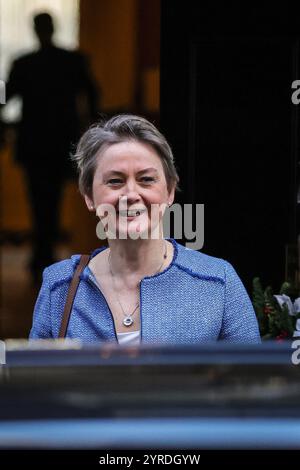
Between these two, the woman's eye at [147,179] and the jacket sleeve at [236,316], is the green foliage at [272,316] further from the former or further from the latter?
the woman's eye at [147,179]

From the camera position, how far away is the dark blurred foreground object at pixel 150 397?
1373 mm

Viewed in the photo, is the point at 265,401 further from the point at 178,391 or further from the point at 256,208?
the point at 256,208

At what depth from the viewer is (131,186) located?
9.15ft

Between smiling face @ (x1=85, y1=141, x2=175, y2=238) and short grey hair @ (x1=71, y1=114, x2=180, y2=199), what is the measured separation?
14 millimetres

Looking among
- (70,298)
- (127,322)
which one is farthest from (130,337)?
(70,298)

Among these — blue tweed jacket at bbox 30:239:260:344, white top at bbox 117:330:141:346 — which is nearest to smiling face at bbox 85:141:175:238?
blue tweed jacket at bbox 30:239:260:344

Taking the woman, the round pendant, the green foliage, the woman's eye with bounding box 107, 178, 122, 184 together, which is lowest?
the green foliage

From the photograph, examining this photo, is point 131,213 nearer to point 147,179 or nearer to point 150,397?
point 147,179

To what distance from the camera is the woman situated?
2773 millimetres

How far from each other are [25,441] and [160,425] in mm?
171

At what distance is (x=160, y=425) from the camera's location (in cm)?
139

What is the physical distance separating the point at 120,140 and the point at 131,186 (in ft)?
0.48

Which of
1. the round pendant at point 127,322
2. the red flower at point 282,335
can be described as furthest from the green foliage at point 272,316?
the round pendant at point 127,322

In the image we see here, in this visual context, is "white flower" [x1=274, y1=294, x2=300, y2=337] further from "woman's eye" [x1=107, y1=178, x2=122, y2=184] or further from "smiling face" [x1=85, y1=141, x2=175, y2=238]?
"woman's eye" [x1=107, y1=178, x2=122, y2=184]
